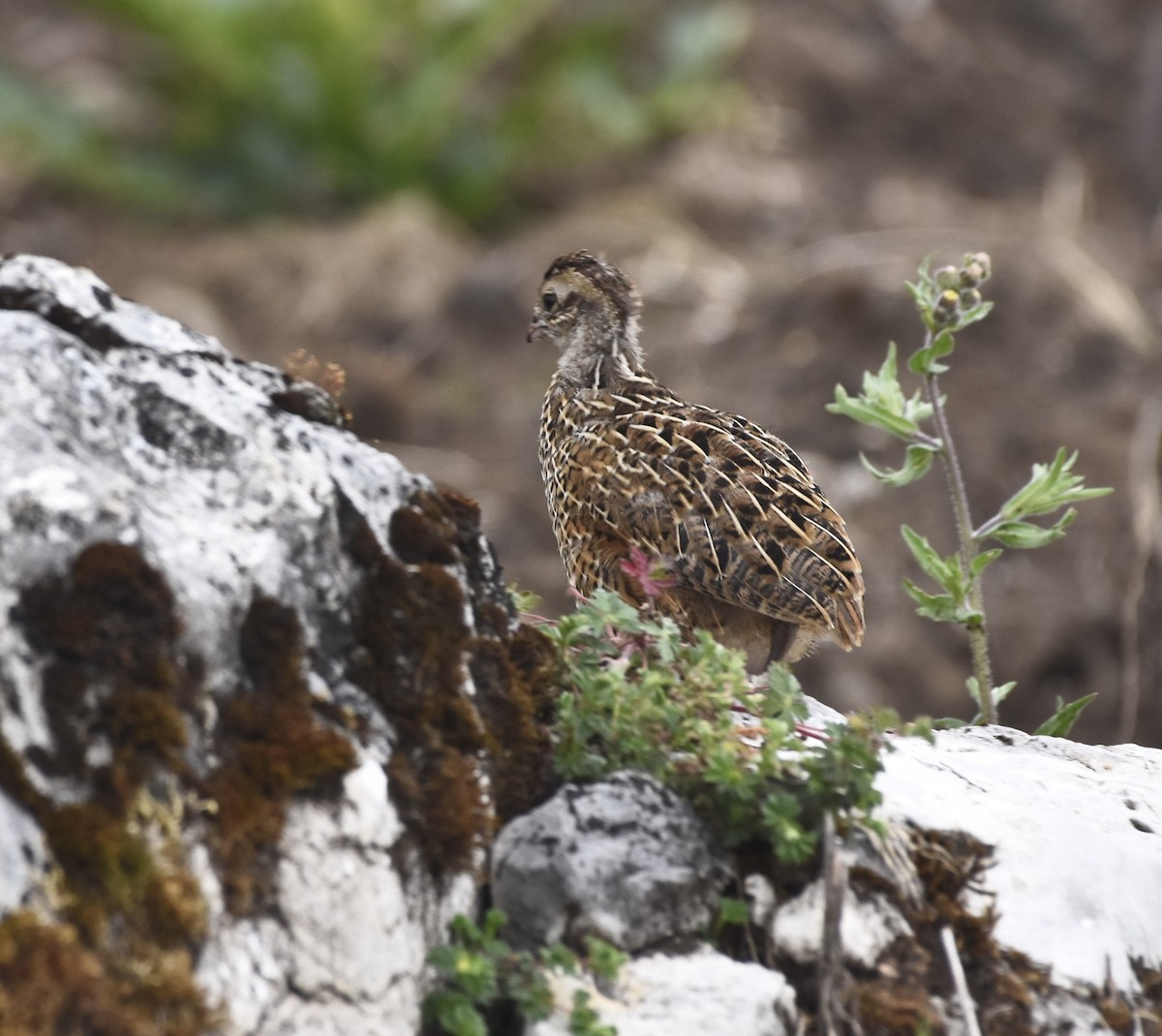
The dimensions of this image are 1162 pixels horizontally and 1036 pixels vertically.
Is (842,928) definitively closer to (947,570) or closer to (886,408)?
(947,570)

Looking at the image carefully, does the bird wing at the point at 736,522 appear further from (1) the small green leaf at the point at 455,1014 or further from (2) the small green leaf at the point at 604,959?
(1) the small green leaf at the point at 455,1014

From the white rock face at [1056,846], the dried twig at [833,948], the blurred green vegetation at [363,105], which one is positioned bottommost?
the dried twig at [833,948]

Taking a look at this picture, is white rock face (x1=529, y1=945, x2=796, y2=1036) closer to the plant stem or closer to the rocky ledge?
the rocky ledge

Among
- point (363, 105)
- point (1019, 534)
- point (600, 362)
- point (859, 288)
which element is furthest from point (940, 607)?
point (363, 105)

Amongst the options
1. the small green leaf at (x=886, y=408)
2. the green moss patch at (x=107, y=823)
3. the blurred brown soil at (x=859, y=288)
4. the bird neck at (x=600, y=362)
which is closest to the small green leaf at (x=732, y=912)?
the green moss patch at (x=107, y=823)

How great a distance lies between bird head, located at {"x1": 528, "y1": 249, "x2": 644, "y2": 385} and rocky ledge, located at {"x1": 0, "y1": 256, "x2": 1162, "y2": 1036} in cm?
202

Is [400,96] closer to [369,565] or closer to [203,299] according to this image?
[203,299]

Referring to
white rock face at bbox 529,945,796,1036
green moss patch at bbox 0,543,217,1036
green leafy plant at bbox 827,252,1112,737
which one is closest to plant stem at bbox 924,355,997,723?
green leafy plant at bbox 827,252,1112,737

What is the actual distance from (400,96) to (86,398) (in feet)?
33.1

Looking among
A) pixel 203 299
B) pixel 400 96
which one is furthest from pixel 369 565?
pixel 400 96

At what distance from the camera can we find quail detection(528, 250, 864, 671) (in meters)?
4.50

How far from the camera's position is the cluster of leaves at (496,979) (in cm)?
288

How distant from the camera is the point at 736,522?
14.9 feet

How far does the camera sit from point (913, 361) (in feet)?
14.5
